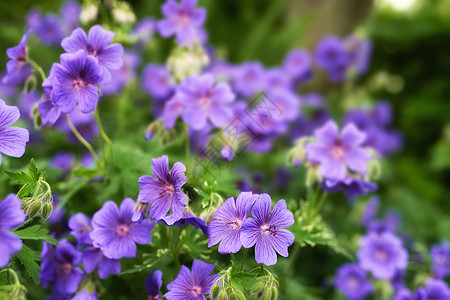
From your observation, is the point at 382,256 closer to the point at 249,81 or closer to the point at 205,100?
the point at 205,100

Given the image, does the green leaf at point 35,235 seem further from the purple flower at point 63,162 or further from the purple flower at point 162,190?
the purple flower at point 63,162

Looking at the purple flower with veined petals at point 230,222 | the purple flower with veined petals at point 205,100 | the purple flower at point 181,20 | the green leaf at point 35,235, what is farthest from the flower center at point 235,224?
the purple flower at point 181,20

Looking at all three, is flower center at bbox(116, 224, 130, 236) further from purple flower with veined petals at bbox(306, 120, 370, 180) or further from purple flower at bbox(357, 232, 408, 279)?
purple flower at bbox(357, 232, 408, 279)

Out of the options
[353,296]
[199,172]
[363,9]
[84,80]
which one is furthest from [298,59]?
[84,80]

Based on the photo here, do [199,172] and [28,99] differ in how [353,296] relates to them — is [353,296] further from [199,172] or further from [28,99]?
[28,99]

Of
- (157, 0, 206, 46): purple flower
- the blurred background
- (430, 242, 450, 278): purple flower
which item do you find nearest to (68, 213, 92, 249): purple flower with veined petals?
(157, 0, 206, 46): purple flower

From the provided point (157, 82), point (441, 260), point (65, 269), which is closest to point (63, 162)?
point (157, 82)

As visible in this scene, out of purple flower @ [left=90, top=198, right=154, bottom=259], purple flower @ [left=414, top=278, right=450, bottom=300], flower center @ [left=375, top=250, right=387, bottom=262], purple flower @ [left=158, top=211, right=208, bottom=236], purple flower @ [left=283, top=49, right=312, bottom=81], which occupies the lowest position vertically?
purple flower @ [left=90, top=198, right=154, bottom=259]

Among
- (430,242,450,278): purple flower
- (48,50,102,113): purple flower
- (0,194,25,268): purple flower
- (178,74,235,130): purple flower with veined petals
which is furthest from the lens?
(430,242,450,278): purple flower
